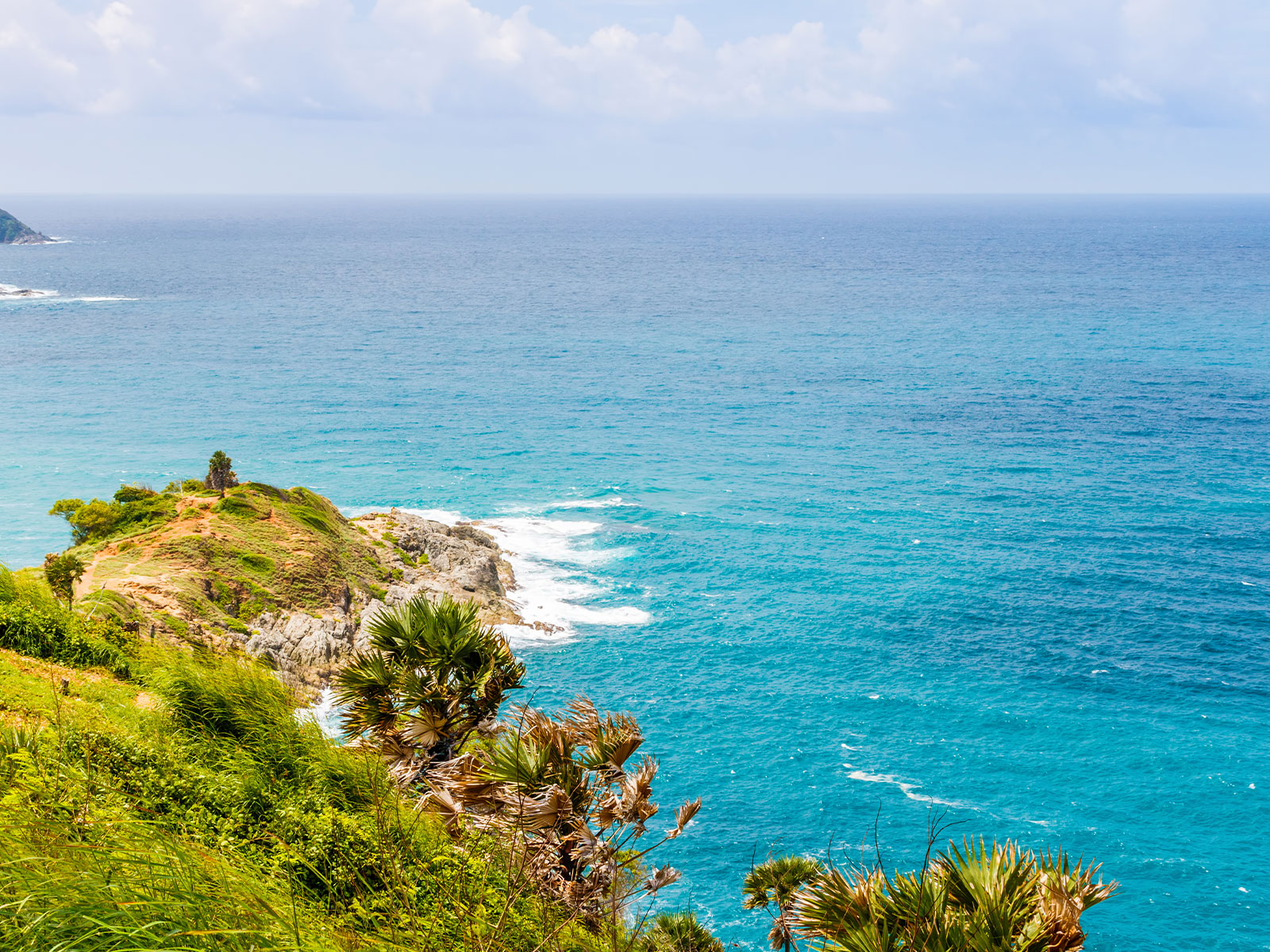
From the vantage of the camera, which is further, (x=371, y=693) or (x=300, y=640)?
(x=300, y=640)

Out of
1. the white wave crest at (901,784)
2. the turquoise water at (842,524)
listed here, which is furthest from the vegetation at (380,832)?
the white wave crest at (901,784)

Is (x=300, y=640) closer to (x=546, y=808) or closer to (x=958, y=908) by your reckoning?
(x=546, y=808)

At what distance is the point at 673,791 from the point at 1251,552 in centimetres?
5159

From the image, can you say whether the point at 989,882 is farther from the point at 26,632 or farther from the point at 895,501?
the point at 895,501

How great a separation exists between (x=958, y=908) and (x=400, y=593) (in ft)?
171

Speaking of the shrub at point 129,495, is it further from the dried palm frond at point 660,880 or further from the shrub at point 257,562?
the dried palm frond at point 660,880

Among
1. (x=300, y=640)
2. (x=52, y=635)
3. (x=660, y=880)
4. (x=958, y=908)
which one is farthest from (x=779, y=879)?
(x=300, y=640)

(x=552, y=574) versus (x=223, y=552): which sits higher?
(x=223, y=552)

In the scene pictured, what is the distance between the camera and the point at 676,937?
22781mm

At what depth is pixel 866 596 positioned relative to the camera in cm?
6531

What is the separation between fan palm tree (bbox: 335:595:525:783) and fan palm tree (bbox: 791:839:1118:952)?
7988 mm

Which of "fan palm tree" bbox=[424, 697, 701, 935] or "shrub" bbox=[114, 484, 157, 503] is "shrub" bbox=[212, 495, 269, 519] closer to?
"shrub" bbox=[114, 484, 157, 503]

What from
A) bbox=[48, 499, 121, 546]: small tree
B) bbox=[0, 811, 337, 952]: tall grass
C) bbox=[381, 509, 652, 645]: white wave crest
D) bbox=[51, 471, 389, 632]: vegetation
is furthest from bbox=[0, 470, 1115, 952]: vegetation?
bbox=[48, 499, 121, 546]: small tree

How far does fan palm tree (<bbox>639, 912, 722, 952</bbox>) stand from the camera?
1969 cm
